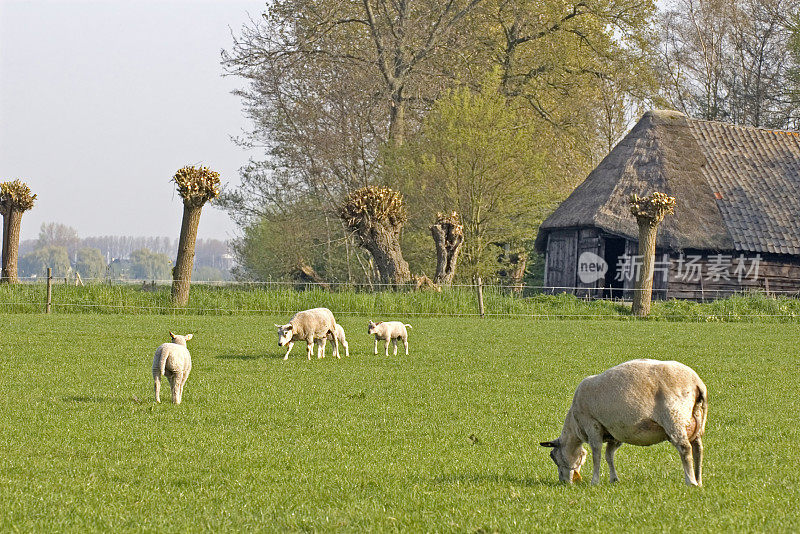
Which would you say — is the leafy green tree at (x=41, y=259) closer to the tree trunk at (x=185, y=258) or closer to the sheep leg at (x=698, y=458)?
the tree trunk at (x=185, y=258)

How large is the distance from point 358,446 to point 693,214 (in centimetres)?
3016

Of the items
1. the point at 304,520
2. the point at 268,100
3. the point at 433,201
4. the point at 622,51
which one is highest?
the point at 622,51

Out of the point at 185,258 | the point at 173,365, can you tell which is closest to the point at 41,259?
the point at 185,258

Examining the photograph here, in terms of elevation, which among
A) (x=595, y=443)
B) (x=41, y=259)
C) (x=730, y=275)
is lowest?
(x=595, y=443)

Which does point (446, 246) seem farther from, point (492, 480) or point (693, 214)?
point (492, 480)

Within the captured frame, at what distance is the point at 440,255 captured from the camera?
37.2m

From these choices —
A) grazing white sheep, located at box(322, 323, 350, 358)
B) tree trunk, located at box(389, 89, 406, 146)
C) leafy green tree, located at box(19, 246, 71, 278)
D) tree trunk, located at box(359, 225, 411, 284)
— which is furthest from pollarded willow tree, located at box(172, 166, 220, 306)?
leafy green tree, located at box(19, 246, 71, 278)

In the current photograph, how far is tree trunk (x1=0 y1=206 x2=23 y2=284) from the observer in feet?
138

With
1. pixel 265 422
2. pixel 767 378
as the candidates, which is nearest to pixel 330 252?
pixel 767 378

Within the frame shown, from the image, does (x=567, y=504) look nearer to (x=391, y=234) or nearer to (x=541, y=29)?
(x=391, y=234)

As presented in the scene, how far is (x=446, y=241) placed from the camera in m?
37.3

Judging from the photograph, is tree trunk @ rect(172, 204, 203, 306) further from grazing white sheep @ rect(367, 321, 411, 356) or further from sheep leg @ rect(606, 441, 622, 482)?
sheep leg @ rect(606, 441, 622, 482)

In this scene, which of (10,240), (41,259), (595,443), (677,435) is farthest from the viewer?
(41,259)

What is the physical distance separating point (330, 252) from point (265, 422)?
35.0m
